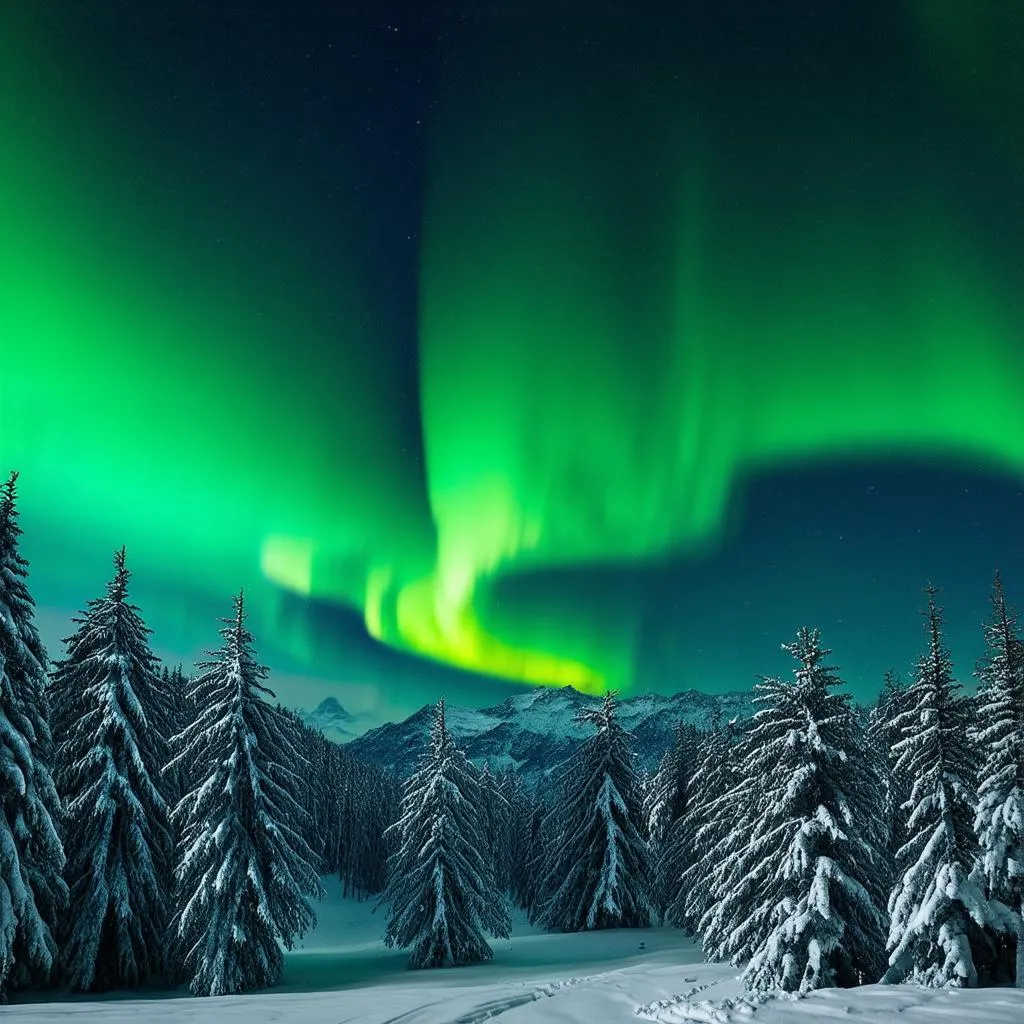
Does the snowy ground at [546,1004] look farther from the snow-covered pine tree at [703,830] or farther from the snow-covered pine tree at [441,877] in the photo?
the snow-covered pine tree at [703,830]

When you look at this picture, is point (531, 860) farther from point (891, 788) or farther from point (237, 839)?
point (237, 839)

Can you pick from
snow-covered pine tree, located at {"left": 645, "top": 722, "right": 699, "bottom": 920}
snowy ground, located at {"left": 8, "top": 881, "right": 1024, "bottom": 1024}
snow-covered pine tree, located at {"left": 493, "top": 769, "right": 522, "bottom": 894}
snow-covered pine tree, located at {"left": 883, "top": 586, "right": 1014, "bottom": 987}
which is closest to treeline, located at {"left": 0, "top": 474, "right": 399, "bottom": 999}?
snowy ground, located at {"left": 8, "top": 881, "right": 1024, "bottom": 1024}

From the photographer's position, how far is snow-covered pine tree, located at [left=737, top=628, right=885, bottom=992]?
20469 millimetres

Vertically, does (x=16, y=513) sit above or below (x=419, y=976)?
above

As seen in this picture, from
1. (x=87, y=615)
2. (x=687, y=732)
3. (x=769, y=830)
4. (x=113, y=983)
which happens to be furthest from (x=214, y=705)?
(x=687, y=732)

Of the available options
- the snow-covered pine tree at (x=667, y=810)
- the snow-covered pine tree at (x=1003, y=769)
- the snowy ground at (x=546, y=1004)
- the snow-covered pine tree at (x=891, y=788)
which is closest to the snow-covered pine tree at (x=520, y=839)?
the snow-covered pine tree at (x=667, y=810)

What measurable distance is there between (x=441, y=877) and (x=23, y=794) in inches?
733

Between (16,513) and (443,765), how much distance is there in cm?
2137

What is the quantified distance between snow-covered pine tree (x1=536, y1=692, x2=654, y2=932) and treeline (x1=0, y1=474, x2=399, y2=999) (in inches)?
795

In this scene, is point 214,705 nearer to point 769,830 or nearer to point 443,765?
point 443,765

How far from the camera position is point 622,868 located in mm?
44062

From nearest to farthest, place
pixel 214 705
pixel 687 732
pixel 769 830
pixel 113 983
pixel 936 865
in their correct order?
pixel 936 865
pixel 769 830
pixel 113 983
pixel 214 705
pixel 687 732

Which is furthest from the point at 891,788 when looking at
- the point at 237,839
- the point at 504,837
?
the point at 504,837

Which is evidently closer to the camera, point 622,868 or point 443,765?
point 443,765
